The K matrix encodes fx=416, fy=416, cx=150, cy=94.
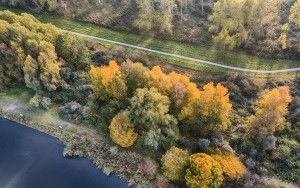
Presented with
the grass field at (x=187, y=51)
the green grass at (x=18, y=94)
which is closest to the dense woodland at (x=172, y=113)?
the green grass at (x=18, y=94)

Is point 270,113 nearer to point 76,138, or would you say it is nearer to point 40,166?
point 76,138

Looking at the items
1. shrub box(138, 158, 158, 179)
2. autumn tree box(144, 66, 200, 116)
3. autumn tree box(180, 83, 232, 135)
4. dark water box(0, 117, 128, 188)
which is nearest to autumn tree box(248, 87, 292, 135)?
autumn tree box(180, 83, 232, 135)

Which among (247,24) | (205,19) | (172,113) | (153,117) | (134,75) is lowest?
(172,113)

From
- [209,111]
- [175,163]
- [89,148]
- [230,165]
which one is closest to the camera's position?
[230,165]

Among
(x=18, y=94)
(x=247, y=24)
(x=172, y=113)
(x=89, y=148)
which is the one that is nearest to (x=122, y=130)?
(x=89, y=148)

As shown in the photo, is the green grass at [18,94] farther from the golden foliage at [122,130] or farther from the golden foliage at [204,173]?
the golden foliage at [204,173]

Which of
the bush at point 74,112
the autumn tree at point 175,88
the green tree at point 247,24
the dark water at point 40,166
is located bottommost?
the dark water at point 40,166
